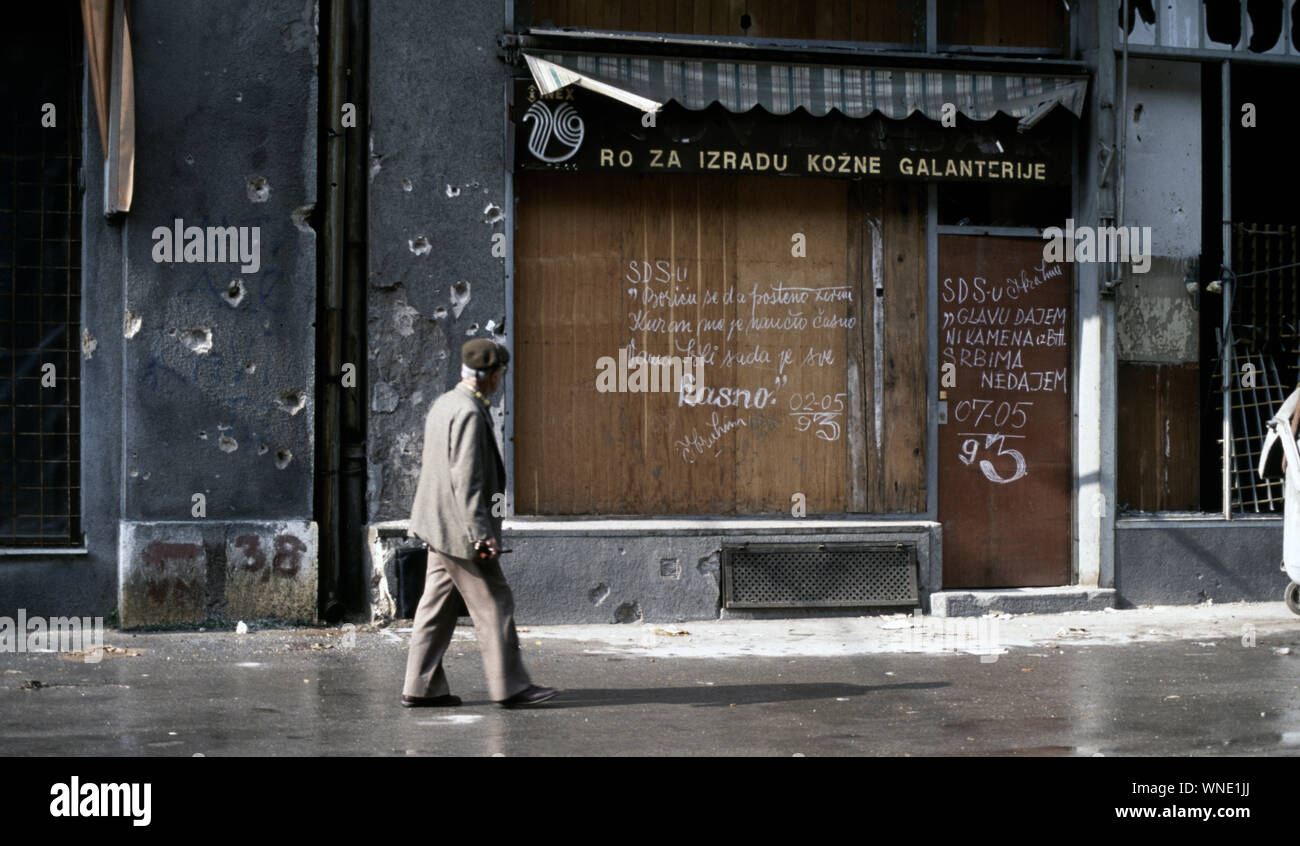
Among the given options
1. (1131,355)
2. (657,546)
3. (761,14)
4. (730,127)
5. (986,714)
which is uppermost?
(761,14)

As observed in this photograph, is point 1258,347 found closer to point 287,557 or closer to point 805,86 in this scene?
point 805,86

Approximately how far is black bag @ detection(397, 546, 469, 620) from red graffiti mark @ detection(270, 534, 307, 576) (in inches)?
26.9

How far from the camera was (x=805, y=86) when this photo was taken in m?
9.98

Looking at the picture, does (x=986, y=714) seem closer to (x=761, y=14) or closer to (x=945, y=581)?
(x=945, y=581)

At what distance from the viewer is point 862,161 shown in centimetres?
1005

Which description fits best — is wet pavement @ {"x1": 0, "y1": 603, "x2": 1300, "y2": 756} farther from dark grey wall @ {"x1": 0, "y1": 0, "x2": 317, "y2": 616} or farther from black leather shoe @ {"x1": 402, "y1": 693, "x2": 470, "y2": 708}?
dark grey wall @ {"x1": 0, "y1": 0, "x2": 317, "y2": 616}

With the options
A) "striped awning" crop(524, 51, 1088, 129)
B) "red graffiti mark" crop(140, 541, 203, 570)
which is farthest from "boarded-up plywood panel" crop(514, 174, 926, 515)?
"red graffiti mark" crop(140, 541, 203, 570)

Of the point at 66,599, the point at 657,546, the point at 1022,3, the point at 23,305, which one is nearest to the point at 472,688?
the point at 657,546

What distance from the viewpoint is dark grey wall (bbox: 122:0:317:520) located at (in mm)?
9281

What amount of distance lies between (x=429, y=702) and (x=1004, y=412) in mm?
5384

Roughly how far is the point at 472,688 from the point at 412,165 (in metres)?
3.89

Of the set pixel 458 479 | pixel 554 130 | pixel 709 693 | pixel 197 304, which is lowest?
pixel 709 693

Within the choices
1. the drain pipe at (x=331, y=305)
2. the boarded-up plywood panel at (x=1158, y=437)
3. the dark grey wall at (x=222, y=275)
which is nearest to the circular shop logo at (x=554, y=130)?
the drain pipe at (x=331, y=305)

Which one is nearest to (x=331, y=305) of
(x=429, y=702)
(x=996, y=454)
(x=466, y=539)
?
(x=466, y=539)
